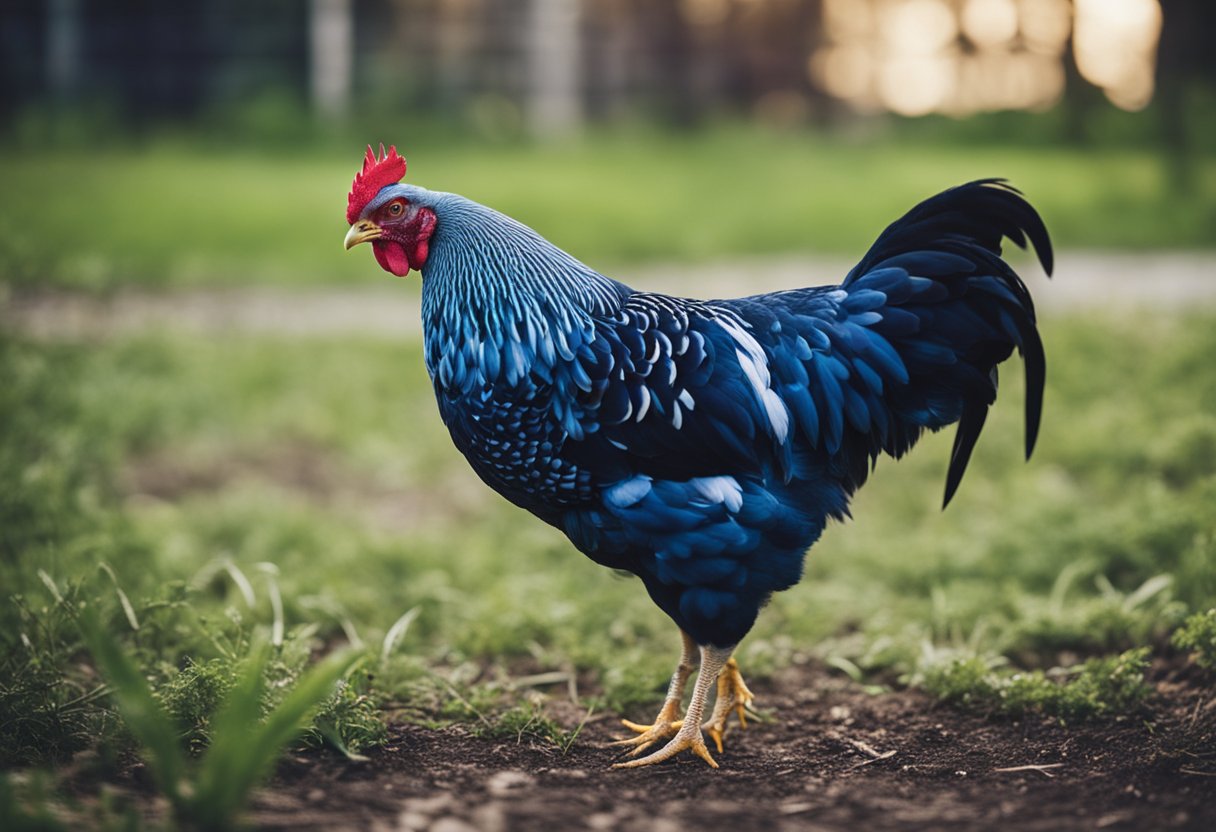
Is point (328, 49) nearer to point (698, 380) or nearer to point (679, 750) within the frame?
point (698, 380)

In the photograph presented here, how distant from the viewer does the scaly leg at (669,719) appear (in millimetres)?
3494

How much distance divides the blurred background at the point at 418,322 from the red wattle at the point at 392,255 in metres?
1.29

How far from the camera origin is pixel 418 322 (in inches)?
367

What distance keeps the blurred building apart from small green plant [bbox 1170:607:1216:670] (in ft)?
44.3

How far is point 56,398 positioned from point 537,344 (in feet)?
14.0

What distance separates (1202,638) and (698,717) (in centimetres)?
170

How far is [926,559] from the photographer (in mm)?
5098

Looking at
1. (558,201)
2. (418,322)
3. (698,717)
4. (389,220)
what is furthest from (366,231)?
(558,201)

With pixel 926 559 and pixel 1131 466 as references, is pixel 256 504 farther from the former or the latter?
pixel 1131 466

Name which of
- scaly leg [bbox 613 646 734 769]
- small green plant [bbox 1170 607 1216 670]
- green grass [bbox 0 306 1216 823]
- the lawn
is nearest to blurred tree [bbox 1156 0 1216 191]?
the lawn

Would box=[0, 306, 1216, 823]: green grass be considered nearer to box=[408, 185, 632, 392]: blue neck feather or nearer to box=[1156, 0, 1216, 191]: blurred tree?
box=[408, 185, 632, 392]: blue neck feather

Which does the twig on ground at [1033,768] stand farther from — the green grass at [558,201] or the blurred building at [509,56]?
the blurred building at [509,56]

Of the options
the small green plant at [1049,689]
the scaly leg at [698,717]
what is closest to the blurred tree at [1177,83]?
the small green plant at [1049,689]

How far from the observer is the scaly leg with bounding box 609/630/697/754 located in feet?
11.5
